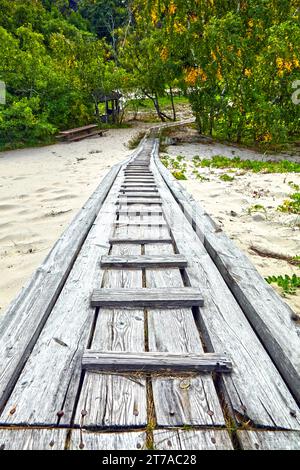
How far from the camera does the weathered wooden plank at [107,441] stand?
1140mm

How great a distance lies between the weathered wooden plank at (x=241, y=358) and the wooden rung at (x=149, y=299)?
103mm

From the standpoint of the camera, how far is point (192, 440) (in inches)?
45.8

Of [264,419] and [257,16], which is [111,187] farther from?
[257,16]

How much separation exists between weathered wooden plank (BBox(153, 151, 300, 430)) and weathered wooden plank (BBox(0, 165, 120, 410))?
38.7 inches

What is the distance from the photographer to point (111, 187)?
534cm

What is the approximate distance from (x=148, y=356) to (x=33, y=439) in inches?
23.8

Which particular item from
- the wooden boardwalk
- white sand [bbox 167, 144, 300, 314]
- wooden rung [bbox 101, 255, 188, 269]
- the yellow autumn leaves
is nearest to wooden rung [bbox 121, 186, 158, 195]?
white sand [bbox 167, 144, 300, 314]

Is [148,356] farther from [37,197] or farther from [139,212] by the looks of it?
[37,197]

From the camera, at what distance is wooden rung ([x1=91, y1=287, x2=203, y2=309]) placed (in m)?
1.98

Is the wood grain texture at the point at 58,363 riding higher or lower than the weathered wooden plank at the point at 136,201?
lower

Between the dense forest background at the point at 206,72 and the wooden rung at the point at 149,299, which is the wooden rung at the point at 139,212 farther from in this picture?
the dense forest background at the point at 206,72

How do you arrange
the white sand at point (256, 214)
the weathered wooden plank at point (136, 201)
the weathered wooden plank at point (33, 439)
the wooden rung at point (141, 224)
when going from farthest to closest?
the weathered wooden plank at point (136, 201) < the wooden rung at point (141, 224) < the white sand at point (256, 214) < the weathered wooden plank at point (33, 439)

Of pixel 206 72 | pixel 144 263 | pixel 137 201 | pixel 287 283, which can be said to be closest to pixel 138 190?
pixel 137 201

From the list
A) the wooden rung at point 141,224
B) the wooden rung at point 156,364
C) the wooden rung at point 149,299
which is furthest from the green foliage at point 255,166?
the wooden rung at point 156,364
